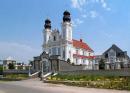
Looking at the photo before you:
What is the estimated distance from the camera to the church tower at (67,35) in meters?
86.8

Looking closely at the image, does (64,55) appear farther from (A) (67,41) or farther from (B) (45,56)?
(B) (45,56)

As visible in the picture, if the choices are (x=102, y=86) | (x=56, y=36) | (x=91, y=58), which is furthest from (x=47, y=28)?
(x=102, y=86)

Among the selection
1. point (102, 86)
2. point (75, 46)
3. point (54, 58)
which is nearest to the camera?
point (102, 86)

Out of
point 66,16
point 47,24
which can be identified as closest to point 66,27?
point 66,16

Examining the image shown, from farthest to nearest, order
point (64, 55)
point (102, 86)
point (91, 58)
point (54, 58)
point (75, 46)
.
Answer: point (91, 58) < point (75, 46) < point (64, 55) < point (54, 58) < point (102, 86)

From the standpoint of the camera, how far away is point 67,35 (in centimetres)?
8700

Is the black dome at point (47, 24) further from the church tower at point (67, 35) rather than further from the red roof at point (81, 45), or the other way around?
the red roof at point (81, 45)

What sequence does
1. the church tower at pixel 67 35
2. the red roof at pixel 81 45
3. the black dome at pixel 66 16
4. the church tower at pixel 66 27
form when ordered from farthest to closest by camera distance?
the red roof at pixel 81 45, the black dome at pixel 66 16, the church tower at pixel 66 27, the church tower at pixel 67 35

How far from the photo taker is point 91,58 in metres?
101

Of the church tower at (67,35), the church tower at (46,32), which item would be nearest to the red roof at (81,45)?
the church tower at (67,35)

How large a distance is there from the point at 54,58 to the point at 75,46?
18874 millimetres

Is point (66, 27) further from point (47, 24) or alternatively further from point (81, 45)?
point (81, 45)

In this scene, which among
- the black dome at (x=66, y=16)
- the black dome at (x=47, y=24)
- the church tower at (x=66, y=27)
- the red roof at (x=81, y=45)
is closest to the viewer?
the church tower at (x=66, y=27)

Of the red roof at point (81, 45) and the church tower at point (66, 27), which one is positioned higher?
the church tower at point (66, 27)
